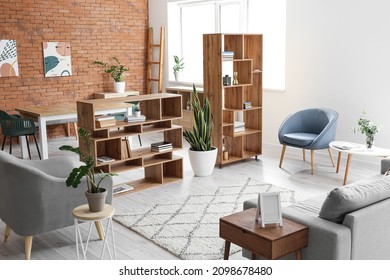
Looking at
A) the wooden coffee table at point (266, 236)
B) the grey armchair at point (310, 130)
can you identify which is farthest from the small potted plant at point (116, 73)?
the wooden coffee table at point (266, 236)

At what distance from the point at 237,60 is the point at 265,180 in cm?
165

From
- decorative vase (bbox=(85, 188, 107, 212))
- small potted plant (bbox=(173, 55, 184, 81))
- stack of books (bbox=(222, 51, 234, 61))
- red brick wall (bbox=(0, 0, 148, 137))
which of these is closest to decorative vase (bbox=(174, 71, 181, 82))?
small potted plant (bbox=(173, 55, 184, 81))

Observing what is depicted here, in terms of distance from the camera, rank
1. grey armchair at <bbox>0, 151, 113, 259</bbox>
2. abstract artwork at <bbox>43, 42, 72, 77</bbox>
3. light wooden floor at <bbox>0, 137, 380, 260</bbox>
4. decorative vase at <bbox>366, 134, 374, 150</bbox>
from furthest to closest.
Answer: abstract artwork at <bbox>43, 42, 72, 77</bbox> → decorative vase at <bbox>366, 134, 374, 150</bbox> → light wooden floor at <bbox>0, 137, 380, 260</bbox> → grey armchair at <bbox>0, 151, 113, 259</bbox>

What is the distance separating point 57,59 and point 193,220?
536cm

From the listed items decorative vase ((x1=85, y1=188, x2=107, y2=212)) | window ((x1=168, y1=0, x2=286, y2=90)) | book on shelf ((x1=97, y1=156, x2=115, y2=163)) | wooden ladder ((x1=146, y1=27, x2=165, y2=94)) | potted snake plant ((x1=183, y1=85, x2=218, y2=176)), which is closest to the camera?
decorative vase ((x1=85, y1=188, x2=107, y2=212))

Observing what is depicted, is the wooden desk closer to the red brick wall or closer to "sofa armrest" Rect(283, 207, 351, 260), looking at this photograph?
the red brick wall

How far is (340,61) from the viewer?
22.0 feet

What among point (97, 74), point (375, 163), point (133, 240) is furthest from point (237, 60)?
point (97, 74)

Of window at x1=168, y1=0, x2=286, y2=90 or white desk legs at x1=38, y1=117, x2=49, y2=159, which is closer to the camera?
white desk legs at x1=38, y1=117, x2=49, y2=159

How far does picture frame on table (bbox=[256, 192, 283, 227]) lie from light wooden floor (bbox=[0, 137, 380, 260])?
3.05 ft

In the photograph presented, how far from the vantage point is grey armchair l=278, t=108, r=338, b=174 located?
613 centimetres

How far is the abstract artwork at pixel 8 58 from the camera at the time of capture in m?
8.13

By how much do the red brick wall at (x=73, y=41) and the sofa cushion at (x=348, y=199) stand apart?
6767 mm

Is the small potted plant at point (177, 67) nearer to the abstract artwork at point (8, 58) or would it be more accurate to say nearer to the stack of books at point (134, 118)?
the abstract artwork at point (8, 58)
